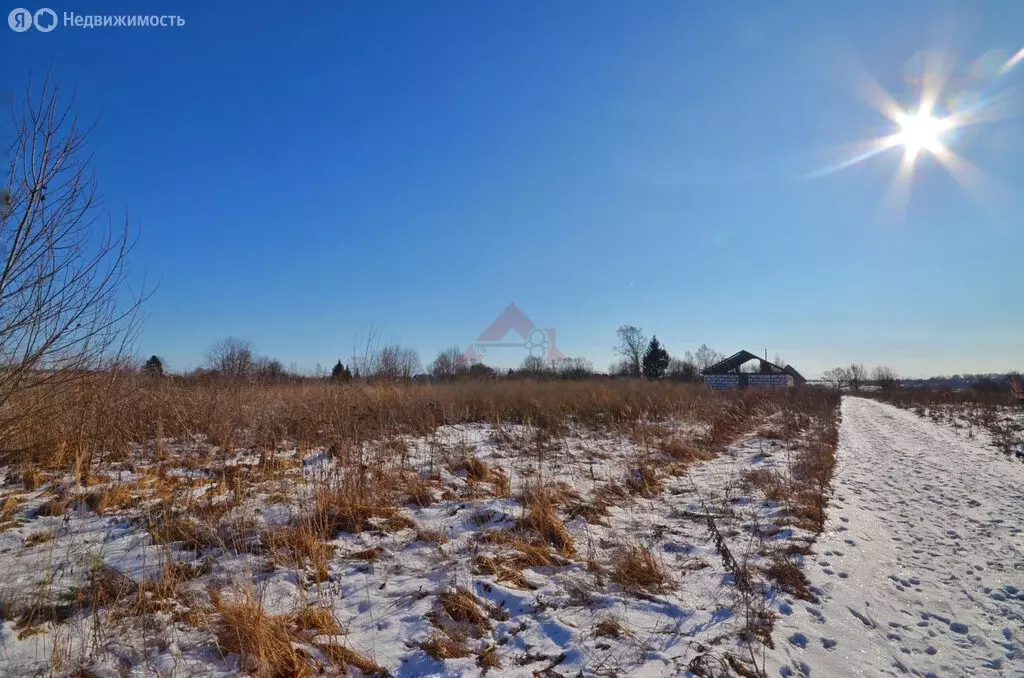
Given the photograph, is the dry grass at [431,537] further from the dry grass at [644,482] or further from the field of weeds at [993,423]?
the field of weeds at [993,423]

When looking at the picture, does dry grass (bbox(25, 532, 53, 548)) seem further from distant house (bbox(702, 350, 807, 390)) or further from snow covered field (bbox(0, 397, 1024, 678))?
distant house (bbox(702, 350, 807, 390))

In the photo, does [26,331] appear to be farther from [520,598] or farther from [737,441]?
[737,441]

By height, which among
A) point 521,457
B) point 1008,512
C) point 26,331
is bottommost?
point 1008,512

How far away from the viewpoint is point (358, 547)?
366 centimetres

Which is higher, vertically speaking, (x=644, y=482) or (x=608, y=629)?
(x=644, y=482)

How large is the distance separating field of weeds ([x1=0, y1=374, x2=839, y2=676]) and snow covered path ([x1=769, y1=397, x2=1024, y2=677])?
0.25 m

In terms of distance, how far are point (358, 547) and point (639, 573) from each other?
88.4 inches

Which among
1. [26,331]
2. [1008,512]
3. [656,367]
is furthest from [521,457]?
[656,367]

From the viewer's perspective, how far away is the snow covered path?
259 centimetres

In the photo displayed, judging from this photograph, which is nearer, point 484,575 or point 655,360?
point 484,575

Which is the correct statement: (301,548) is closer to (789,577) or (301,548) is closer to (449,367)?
(789,577)

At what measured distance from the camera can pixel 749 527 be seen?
180 inches

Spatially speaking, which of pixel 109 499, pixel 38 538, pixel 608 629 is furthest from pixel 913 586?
pixel 109 499

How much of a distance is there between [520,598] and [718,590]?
1.46 metres
